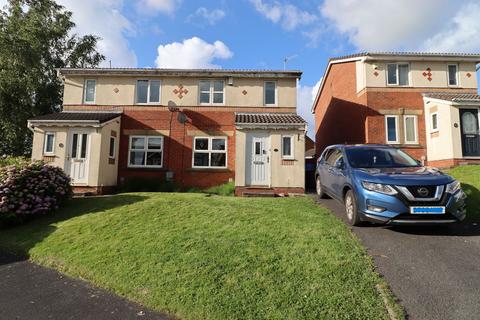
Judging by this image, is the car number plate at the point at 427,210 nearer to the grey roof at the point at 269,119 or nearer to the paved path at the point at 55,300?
the paved path at the point at 55,300

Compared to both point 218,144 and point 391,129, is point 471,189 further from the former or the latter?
point 218,144

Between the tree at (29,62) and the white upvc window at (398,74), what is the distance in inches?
862

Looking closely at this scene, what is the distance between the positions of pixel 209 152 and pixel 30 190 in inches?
300

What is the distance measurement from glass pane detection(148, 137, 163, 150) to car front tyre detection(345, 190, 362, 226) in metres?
10.5

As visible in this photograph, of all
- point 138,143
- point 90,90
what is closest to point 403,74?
point 138,143

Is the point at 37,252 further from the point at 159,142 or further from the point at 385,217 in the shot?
the point at 159,142

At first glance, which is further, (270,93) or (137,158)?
(270,93)

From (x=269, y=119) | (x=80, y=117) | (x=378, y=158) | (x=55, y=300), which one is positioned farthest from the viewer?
(x=80, y=117)

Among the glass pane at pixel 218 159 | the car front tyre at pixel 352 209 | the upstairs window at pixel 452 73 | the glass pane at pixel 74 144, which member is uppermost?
the upstairs window at pixel 452 73

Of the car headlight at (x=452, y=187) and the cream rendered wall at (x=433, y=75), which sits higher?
the cream rendered wall at (x=433, y=75)

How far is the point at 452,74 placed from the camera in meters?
16.9

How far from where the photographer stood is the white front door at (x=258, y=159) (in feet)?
43.7

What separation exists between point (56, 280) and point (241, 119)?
10.0 meters

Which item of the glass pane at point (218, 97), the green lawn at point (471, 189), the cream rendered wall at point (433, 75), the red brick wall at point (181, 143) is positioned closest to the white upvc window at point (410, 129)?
the cream rendered wall at point (433, 75)
